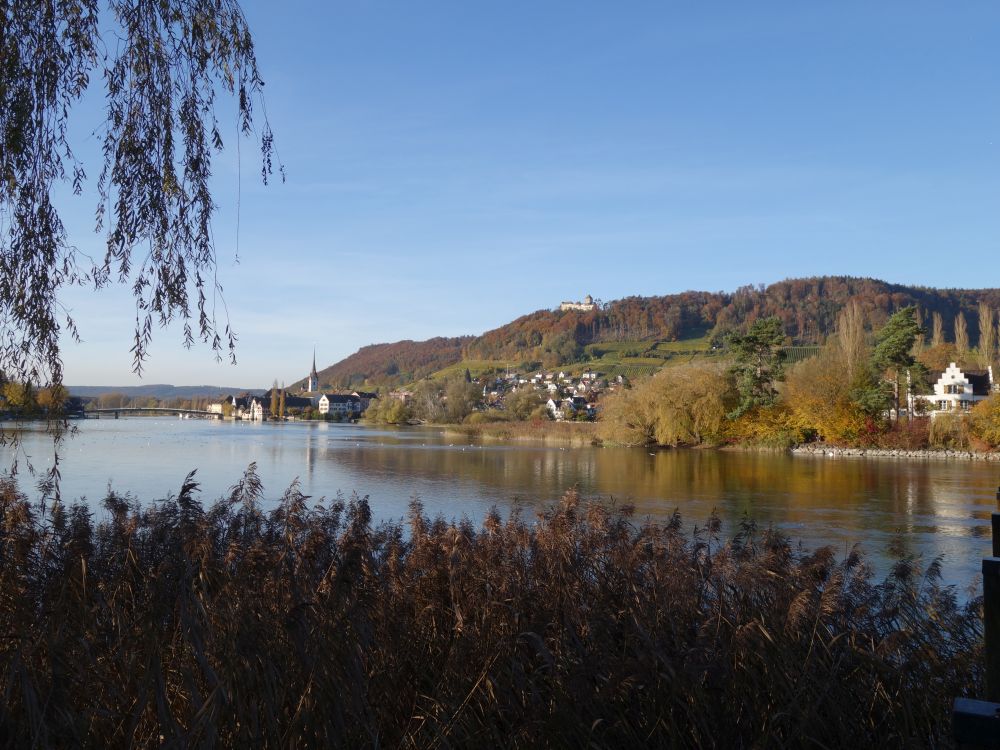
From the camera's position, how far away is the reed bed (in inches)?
92.0

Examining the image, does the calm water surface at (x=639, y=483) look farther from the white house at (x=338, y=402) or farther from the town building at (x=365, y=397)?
the town building at (x=365, y=397)

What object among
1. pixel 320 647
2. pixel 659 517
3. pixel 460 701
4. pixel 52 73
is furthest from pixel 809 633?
pixel 659 517

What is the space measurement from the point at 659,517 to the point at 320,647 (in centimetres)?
1215

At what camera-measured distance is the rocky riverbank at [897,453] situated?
1236 inches

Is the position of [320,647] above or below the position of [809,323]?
below

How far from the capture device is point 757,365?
4116cm

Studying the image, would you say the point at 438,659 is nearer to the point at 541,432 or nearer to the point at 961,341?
the point at 541,432

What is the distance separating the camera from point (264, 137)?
4062 mm

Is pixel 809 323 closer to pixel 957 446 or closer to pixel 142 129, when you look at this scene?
pixel 957 446

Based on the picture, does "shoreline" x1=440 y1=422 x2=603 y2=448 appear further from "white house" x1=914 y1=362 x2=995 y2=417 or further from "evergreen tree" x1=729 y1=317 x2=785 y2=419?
"white house" x1=914 y1=362 x2=995 y2=417

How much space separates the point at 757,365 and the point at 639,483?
22.5 m

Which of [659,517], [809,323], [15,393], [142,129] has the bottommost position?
[659,517]

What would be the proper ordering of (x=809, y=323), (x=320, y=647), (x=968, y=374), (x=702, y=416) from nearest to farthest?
1. (x=320, y=647)
2. (x=702, y=416)
3. (x=968, y=374)
4. (x=809, y=323)

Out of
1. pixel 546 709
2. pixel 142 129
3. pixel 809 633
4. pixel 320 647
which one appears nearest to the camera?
pixel 320 647
